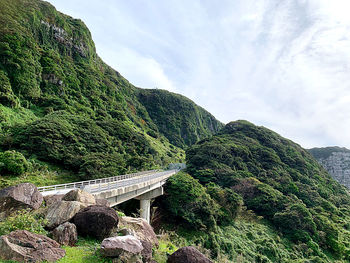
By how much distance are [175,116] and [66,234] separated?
142120mm

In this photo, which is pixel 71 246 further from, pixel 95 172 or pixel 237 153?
pixel 237 153

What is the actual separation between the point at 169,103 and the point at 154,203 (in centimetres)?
12932

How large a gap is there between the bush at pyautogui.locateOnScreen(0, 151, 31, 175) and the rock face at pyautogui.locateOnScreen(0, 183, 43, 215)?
694 inches

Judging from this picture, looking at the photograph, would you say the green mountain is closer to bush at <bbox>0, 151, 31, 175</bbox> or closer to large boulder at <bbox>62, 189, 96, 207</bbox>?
bush at <bbox>0, 151, 31, 175</bbox>

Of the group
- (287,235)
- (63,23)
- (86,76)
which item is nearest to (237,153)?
(287,235)

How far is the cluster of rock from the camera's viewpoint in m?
5.49

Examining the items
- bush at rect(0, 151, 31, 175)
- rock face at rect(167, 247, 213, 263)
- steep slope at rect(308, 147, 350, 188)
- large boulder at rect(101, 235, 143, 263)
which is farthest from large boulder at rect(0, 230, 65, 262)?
steep slope at rect(308, 147, 350, 188)

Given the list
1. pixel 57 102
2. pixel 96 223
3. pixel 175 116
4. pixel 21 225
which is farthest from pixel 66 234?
pixel 175 116

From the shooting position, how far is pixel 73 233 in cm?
693

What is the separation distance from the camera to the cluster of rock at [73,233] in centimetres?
549

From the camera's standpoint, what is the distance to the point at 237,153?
59531 millimetres

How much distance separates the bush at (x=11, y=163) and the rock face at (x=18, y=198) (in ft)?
57.8

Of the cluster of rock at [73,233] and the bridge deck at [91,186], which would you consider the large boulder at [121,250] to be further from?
the bridge deck at [91,186]

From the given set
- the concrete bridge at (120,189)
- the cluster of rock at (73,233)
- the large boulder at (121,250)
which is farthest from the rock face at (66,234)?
the concrete bridge at (120,189)
